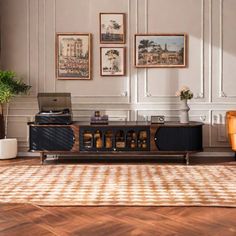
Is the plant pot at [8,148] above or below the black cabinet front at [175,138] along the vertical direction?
below

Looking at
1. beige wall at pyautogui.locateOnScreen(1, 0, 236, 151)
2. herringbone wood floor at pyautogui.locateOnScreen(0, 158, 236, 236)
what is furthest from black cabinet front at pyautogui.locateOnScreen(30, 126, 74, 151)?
herringbone wood floor at pyautogui.locateOnScreen(0, 158, 236, 236)

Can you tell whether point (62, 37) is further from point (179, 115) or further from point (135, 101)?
point (179, 115)

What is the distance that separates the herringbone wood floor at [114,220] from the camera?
190 cm

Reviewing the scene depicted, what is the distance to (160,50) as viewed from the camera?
14.3 feet

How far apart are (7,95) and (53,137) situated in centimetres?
67

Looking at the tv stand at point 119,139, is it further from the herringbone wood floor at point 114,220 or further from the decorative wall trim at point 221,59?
the herringbone wood floor at point 114,220

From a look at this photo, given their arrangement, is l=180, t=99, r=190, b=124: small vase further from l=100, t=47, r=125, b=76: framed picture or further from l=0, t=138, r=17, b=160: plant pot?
l=0, t=138, r=17, b=160: plant pot

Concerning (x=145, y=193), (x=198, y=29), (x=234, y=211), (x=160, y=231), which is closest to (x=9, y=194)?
(x=145, y=193)

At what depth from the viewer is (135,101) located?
14.4 ft

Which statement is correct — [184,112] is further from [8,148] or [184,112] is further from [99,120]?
[8,148]

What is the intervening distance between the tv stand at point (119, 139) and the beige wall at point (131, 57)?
0.50m

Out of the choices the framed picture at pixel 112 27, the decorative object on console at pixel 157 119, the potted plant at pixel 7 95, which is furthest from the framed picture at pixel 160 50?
the potted plant at pixel 7 95

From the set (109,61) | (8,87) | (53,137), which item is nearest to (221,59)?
(109,61)

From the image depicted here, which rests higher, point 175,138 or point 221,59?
point 221,59
